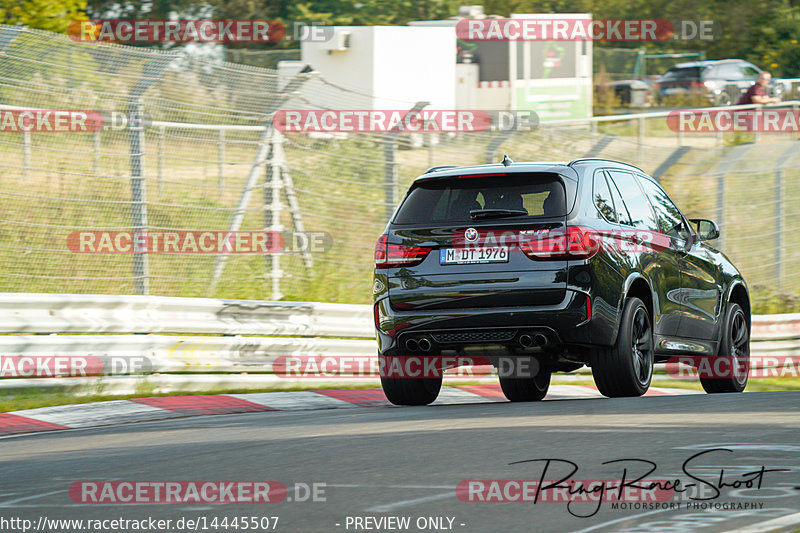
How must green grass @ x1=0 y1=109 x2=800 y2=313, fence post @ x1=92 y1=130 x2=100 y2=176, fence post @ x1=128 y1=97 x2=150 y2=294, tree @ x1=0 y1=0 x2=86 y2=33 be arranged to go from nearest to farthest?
fence post @ x1=128 y1=97 x2=150 y2=294, green grass @ x1=0 y1=109 x2=800 y2=313, fence post @ x1=92 y1=130 x2=100 y2=176, tree @ x1=0 y1=0 x2=86 y2=33

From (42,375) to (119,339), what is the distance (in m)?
0.75

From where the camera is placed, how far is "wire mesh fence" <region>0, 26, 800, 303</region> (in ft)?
43.0

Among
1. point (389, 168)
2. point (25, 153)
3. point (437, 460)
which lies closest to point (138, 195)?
point (25, 153)

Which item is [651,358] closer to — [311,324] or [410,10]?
[311,324]

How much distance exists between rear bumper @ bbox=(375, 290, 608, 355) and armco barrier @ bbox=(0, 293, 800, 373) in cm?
290

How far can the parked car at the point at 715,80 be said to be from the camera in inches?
1716

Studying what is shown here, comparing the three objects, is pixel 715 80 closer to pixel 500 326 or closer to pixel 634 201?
pixel 634 201

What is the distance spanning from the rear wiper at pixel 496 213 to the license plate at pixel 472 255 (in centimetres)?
24

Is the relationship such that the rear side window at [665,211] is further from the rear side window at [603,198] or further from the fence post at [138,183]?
the fence post at [138,183]

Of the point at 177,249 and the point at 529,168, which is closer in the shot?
the point at 529,168

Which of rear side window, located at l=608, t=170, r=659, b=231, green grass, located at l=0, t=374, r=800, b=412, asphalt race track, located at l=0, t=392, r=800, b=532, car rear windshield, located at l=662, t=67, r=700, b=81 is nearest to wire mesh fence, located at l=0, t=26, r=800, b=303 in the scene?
green grass, located at l=0, t=374, r=800, b=412

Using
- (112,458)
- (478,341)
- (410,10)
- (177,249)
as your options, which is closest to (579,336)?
(478,341)

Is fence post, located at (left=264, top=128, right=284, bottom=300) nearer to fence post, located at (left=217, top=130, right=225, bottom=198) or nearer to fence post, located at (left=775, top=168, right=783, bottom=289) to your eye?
fence post, located at (left=217, top=130, right=225, bottom=198)

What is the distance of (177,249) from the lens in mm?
14750
